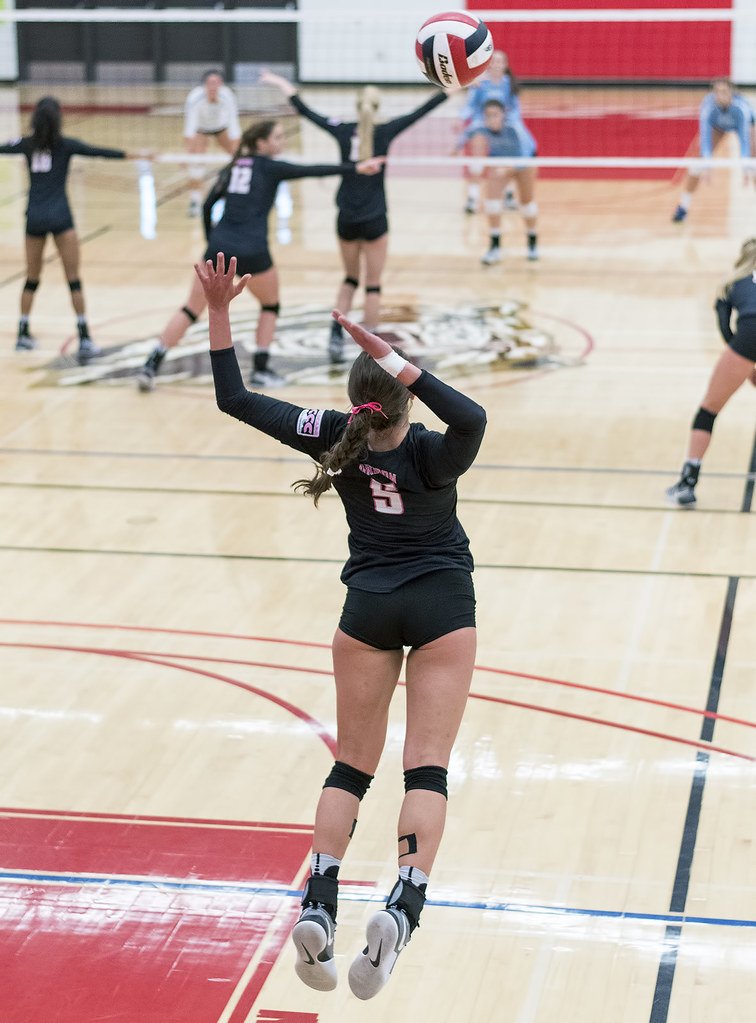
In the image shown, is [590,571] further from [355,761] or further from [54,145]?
[54,145]

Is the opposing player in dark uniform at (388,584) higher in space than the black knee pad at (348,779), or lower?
higher

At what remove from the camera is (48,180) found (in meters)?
12.0

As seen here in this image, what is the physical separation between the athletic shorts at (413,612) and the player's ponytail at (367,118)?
26.0ft

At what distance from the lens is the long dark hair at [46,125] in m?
11.7

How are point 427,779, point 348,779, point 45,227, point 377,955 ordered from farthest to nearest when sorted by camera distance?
point 45,227
point 348,779
point 427,779
point 377,955

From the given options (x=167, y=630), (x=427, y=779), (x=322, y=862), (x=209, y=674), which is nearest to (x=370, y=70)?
(x=167, y=630)

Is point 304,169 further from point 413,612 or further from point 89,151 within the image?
point 413,612

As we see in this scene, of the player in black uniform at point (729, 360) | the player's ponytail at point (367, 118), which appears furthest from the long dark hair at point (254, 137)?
the player in black uniform at point (729, 360)

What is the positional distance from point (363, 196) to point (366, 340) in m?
7.95

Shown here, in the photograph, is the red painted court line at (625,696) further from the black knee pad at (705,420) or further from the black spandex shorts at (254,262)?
the black spandex shorts at (254,262)

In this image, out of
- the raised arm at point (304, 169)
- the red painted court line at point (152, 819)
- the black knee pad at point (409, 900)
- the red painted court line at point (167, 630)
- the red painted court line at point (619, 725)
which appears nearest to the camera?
the black knee pad at point (409, 900)

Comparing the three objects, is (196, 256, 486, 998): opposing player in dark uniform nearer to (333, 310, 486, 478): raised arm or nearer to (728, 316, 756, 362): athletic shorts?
(333, 310, 486, 478): raised arm

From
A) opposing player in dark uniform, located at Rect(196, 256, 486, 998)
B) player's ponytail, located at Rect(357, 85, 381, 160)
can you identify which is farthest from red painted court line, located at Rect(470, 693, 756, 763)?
player's ponytail, located at Rect(357, 85, 381, 160)

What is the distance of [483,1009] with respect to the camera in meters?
4.52
